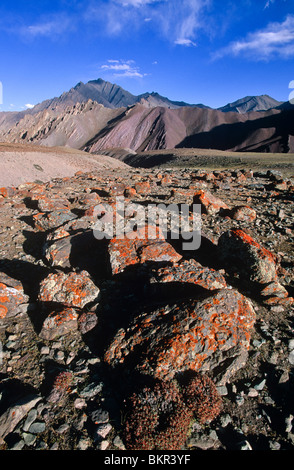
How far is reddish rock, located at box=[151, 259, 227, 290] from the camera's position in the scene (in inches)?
199

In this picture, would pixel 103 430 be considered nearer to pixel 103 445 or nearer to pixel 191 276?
pixel 103 445

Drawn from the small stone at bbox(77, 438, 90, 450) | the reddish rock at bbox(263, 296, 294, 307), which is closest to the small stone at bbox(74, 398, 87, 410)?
the small stone at bbox(77, 438, 90, 450)

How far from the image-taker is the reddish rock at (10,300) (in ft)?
17.1

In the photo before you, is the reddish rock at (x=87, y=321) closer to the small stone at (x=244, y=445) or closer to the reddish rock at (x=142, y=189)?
the small stone at (x=244, y=445)

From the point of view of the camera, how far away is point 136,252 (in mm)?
6168

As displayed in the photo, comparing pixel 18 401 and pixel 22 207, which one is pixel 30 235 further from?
pixel 18 401

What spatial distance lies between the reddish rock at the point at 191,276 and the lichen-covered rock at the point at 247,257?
3.16 ft

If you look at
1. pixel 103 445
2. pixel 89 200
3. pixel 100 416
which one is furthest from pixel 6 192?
pixel 103 445

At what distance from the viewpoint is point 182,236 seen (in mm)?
7773

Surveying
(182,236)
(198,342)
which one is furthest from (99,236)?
(198,342)

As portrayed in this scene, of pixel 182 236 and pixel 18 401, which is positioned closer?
pixel 18 401

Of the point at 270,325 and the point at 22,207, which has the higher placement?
the point at 22,207

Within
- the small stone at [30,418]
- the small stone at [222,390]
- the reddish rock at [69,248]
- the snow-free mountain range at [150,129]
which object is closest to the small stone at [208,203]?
the reddish rock at [69,248]
